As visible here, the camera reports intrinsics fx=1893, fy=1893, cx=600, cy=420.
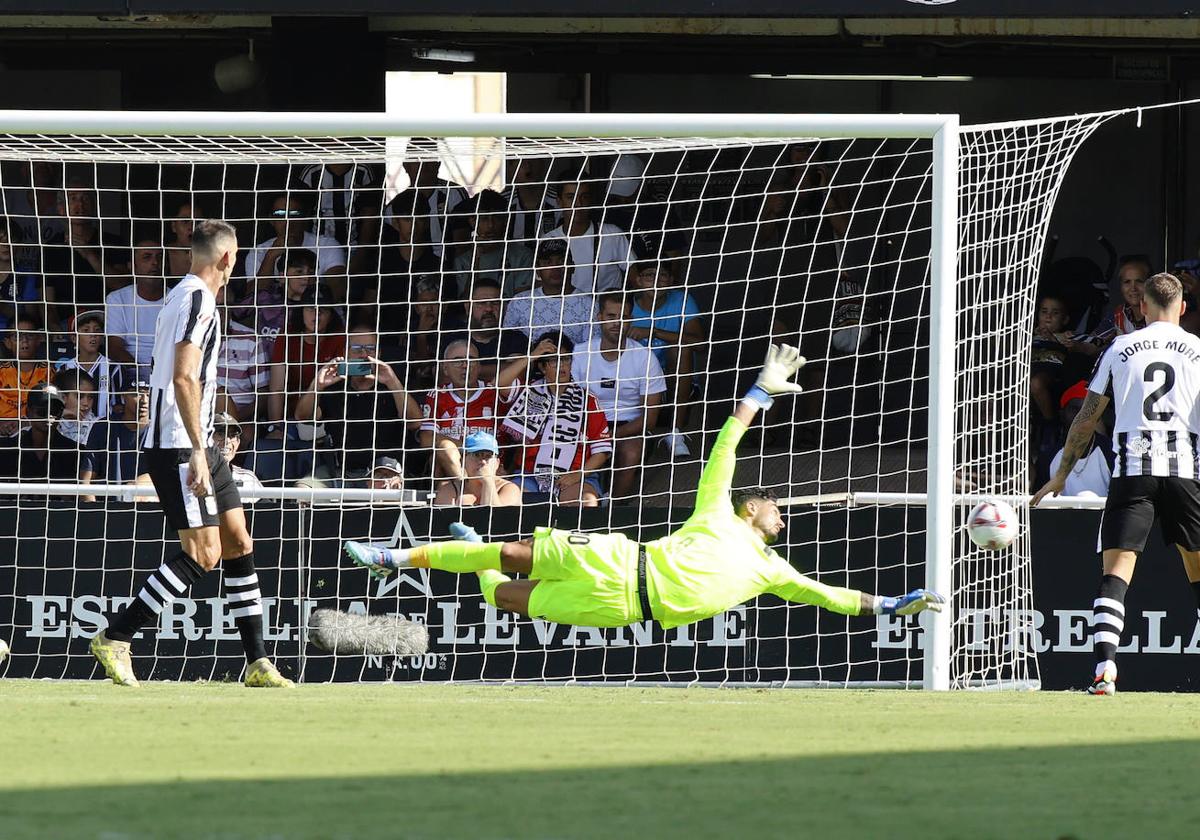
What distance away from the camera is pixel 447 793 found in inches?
205

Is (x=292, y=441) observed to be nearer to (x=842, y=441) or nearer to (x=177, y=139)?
(x=177, y=139)

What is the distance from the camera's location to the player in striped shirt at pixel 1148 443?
8.96 meters

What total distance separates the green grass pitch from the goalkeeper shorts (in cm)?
78

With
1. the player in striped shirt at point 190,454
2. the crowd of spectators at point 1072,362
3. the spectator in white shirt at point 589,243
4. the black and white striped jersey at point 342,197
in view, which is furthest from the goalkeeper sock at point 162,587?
the crowd of spectators at point 1072,362

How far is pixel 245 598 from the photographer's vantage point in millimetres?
8836

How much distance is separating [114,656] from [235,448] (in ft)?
9.88

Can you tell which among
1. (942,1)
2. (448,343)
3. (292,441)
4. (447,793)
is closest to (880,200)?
(942,1)

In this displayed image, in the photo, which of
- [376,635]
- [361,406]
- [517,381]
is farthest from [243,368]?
[376,635]

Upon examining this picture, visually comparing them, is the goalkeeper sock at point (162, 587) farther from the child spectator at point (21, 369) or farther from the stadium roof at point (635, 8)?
the stadium roof at point (635, 8)

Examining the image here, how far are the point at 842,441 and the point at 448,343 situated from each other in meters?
2.63

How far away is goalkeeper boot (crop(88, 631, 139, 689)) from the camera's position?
8.77 m

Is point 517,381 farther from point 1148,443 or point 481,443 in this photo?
point 1148,443

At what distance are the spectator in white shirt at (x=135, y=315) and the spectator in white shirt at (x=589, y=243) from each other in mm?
2631

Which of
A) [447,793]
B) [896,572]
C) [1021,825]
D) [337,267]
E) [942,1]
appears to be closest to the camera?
[1021,825]
